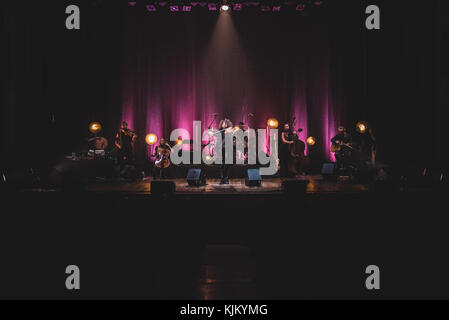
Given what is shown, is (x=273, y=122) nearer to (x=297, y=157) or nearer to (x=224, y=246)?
(x=297, y=157)

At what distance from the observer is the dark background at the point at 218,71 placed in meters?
8.82

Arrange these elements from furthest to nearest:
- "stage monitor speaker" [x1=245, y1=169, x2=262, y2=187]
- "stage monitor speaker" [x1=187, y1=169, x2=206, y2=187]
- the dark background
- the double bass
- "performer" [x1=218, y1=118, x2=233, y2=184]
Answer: the double bass < the dark background < "performer" [x1=218, y1=118, x2=233, y2=184] < "stage monitor speaker" [x1=187, y1=169, x2=206, y2=187] < "stage monitor speaker" [x1=245, y1=169, x2=262, y2=187]

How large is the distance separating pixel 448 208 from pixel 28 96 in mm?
9250

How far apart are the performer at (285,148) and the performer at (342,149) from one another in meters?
1.25

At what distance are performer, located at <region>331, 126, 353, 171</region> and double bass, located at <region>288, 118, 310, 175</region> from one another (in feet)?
3.89

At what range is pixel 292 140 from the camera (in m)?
9.04

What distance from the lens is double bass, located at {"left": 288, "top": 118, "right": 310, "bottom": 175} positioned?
30.0 ft

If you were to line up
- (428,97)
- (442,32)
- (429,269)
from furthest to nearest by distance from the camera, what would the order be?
(428,97) → (442,32) → (429,269)

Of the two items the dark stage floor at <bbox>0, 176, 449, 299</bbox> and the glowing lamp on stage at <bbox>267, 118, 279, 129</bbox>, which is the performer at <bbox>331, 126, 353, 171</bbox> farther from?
the dark stage floor at <bbox>0, 176, 449, 299</bbox>

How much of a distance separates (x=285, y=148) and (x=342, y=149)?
158 centimetres

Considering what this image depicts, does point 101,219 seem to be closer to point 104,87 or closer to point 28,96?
point 28,96

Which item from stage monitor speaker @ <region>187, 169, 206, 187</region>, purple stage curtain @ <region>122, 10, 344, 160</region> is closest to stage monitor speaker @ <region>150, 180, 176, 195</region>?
stage monitor speaker @ <region>187, 169, 206, 187</region>

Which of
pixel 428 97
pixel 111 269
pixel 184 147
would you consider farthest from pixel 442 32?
pixel 111 269
